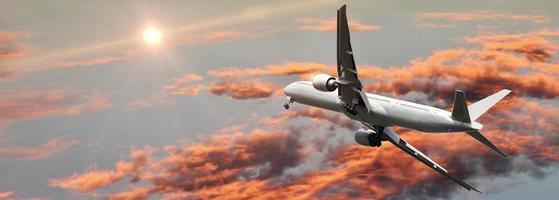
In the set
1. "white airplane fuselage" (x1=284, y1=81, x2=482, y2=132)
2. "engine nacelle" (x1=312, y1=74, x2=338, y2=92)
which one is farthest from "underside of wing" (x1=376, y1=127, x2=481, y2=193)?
"engine nacelle" (x1=312, y1=74, x2=338, y2=92)

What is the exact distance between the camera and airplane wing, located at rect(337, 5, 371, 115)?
238 feet

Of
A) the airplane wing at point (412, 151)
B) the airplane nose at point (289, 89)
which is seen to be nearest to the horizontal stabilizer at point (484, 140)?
the airplane wing at point (412, 151)

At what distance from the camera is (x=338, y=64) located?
7675cm

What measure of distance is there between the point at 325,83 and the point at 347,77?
10.8ft

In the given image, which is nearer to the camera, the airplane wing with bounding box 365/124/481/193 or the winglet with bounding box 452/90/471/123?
the winglet with bounding box 452/90/471/123

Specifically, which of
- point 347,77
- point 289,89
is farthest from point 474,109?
point 289,89

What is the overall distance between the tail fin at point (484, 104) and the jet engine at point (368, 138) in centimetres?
1364

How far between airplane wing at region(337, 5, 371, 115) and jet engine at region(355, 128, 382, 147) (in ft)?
24.3

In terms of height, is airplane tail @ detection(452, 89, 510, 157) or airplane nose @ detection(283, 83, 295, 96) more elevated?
airplane nose @ detection(283, 83, 295, 96)

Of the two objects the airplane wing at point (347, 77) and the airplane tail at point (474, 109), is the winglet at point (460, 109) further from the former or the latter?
the airplane wing at point (347, 77)

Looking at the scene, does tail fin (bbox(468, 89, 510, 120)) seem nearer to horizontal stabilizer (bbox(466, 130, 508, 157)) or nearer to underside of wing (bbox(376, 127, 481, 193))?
horizontal stabilizer (bbox(466, 130, 508, 157))

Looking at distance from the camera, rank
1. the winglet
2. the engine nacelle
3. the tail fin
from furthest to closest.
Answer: the engine nacelle
the tail fin
the winglet

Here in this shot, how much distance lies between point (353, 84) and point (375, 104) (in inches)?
256

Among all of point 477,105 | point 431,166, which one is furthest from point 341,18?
point 431,166
